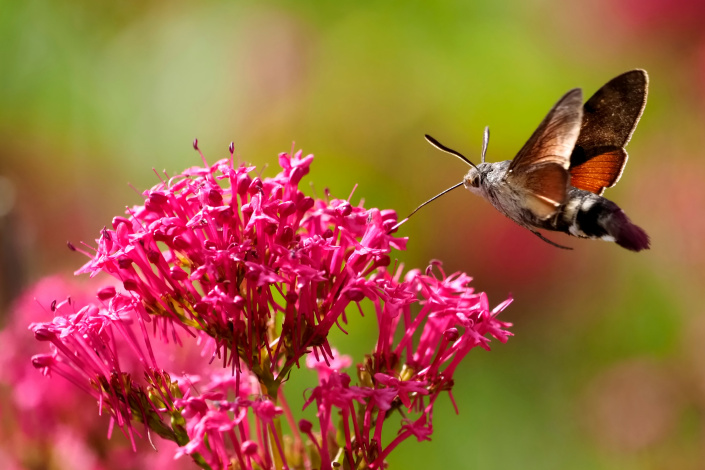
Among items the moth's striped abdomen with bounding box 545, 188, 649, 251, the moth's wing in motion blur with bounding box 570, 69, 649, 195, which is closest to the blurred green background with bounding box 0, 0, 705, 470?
the moth's wing in motion blur with bounding box 570, 69, 649, 195

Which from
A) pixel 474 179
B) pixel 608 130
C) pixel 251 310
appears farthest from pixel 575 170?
pixel 251 310

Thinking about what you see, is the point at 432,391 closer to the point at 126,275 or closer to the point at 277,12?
the point at 126,275

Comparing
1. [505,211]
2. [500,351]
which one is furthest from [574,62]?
[505,211]

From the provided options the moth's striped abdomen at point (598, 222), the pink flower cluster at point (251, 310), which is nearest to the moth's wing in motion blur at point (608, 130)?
the moth's striped abdomen at point (598, 222)

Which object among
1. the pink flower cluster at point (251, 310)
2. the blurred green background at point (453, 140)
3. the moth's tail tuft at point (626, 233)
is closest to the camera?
the pink flower cluster at point (251, 310)

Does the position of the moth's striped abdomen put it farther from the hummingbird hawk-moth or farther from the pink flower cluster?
the pink flower cluster

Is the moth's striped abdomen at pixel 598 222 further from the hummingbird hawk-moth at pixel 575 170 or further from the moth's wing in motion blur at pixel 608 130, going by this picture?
the moth's wing in motion blur at pixel 608 130
